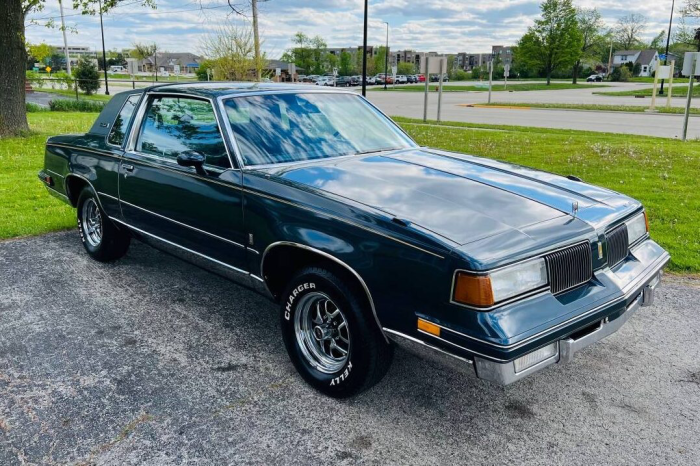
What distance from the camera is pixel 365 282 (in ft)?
9.52

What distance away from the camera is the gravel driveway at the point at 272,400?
282cm

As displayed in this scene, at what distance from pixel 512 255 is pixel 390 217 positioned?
607 mm

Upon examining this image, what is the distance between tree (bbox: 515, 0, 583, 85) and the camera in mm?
62625

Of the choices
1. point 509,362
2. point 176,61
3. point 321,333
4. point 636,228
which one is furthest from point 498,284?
point 176,61

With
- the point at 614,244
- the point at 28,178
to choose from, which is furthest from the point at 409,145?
the point at 28,178

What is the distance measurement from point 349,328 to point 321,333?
0.38 metres

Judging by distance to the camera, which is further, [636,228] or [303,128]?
[303,128]

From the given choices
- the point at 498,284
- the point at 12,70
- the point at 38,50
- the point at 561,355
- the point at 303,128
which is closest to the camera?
the point at 498,284

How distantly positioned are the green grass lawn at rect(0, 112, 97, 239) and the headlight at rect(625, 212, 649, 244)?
6.15m

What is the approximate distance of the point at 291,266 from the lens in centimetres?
356

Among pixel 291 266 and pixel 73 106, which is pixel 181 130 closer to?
pixel 291 266

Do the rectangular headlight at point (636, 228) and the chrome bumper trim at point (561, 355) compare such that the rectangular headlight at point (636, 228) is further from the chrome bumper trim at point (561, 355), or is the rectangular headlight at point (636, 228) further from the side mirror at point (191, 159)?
the side mirror at point (191, 159)

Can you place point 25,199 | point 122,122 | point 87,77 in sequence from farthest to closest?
point 87,77 → point 25,199 → point 122,122

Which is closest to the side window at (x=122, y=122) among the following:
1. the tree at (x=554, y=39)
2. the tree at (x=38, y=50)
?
the tree at (x=38, y=50)
